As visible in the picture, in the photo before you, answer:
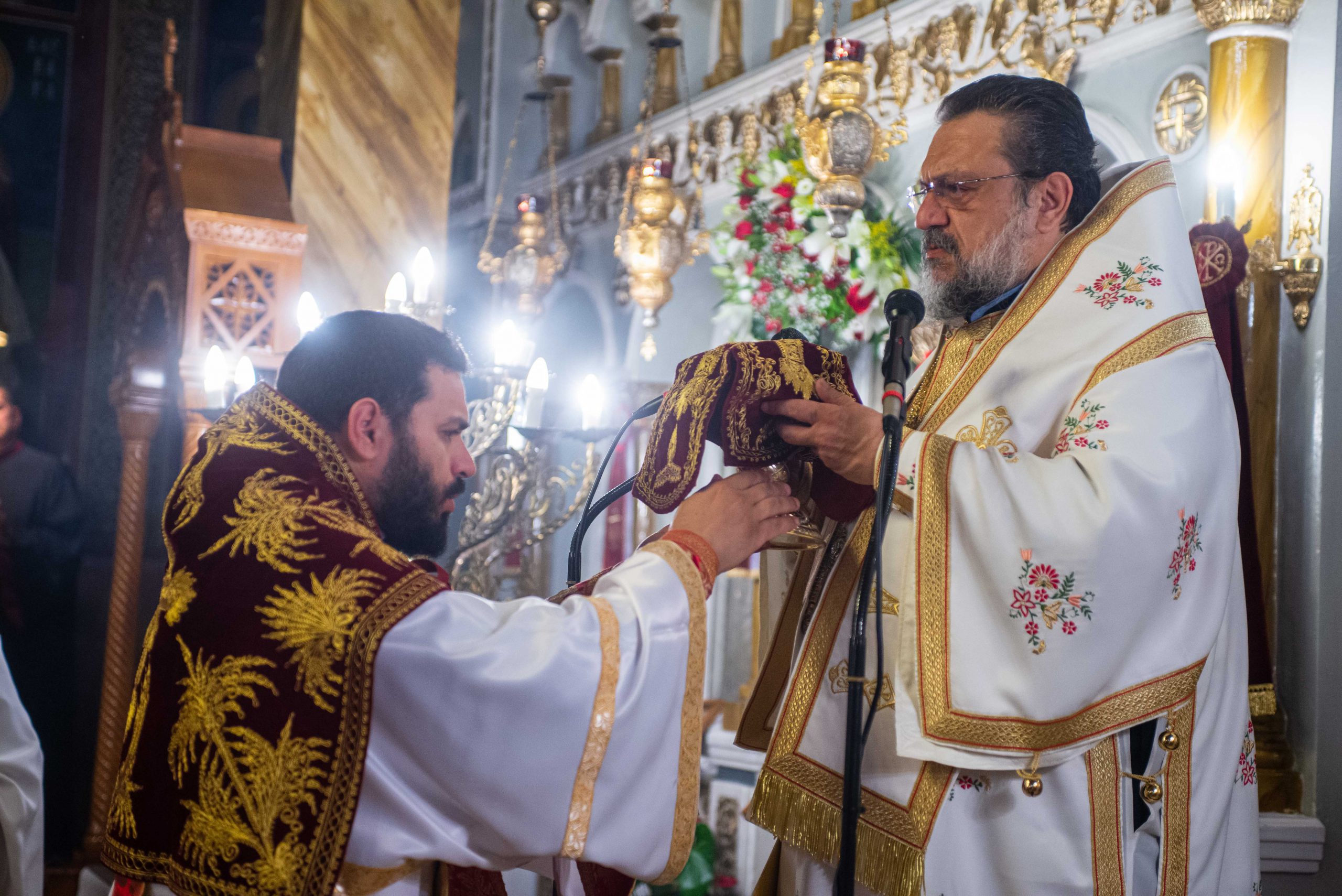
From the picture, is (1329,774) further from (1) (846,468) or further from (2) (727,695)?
(2) (727,695)

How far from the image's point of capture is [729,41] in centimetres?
695

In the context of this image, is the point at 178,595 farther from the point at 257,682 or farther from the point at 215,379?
the point at 215,379

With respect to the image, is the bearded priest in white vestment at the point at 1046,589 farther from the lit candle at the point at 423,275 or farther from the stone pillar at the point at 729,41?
the stone pillar at the point at 729,41

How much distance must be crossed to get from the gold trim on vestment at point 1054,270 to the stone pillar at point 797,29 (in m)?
4.50

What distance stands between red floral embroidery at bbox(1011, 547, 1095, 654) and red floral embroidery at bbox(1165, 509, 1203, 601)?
15 centimetres

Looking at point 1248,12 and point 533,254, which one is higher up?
point 1248,12

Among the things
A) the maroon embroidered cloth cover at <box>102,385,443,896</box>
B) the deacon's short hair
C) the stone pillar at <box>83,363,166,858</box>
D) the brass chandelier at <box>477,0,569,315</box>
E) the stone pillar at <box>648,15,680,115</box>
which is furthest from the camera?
the stone pillar at <box>648,15,680,115</box>

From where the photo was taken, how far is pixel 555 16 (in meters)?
5.04

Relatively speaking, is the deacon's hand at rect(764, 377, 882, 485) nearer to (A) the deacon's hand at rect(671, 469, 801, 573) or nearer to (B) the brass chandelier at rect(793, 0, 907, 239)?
(A) the deacon's hand at rect(671, 469, 801, 573)

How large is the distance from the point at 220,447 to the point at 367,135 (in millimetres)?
2545

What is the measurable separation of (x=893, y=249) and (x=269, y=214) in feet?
7.88

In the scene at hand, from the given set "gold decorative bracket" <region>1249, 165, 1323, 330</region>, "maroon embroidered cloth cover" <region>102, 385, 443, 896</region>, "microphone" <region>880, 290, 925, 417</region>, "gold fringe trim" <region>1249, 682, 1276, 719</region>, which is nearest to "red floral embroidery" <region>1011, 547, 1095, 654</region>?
"microphone" <region>880, 290, 925, 417</region>

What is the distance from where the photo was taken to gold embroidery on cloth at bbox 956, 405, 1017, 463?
192 centimetres

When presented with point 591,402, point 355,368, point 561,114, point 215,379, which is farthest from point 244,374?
point 561,114
